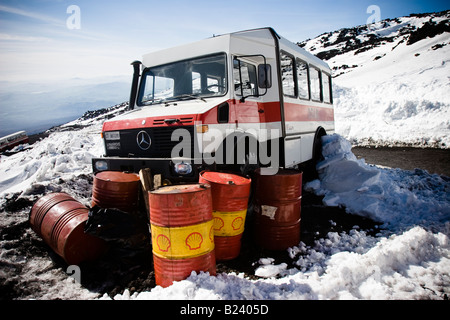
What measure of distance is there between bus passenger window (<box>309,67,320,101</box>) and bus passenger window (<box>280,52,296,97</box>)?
131cm

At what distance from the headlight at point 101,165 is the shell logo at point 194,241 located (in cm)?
234

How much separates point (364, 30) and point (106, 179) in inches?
2512

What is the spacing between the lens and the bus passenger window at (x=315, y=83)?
6.98m

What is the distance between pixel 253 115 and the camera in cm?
475

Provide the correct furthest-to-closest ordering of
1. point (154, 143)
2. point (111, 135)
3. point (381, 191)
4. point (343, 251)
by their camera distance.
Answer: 1. point (381, 191)
2. point (111, 135)
3. point (154, 143)
4. point (343, 251)

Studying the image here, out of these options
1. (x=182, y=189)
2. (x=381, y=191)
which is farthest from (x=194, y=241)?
(x=381, y=191)

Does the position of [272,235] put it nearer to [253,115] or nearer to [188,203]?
[188,203]

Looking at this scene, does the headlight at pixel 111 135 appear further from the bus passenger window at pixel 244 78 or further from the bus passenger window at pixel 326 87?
the bus passenger window at pixel 326 87

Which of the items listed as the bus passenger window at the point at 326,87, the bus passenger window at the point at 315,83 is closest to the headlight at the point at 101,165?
the bus passenger window at the point at 315,83

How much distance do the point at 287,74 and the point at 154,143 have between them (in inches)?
126

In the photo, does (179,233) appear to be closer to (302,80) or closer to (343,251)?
(343,251)

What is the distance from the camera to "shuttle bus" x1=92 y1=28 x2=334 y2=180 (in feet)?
12.5

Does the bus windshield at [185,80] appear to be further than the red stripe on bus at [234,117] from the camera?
Yes

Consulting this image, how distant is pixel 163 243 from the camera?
2809mm
